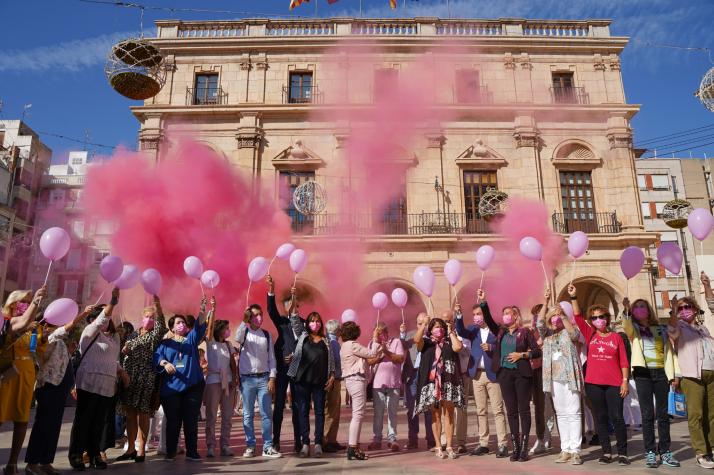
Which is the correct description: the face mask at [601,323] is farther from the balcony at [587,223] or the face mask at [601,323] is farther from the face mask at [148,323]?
the balcony at [587,223]

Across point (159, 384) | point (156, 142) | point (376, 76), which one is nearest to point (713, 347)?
point (159, 384)

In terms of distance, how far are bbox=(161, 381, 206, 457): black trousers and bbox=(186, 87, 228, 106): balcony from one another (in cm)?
1448

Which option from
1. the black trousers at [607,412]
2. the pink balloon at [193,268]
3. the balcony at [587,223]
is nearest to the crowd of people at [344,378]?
the black trousers at [607,412]

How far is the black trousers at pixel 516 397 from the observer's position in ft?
18.6

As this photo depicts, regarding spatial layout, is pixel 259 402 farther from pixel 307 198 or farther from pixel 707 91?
pixel 707 91

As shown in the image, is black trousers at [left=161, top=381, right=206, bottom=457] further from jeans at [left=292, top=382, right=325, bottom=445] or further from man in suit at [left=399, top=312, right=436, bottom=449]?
man in suit at [left=399, top=312, right=436, bottom=449]

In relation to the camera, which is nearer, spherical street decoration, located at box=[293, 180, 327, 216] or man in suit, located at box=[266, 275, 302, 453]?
man in suit, located at box=[266, 275, 302, 453]

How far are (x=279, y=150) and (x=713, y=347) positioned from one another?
14693mm

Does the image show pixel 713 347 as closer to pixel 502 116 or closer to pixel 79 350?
pixel 79 350

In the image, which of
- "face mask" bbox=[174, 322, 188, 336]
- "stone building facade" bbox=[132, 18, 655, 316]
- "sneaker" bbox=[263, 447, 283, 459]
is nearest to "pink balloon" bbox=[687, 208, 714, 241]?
"sneaker" bbox=[263, 447, 283, 459]

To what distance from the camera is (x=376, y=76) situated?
1841cm

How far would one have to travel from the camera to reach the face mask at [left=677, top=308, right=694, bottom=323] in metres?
5.66

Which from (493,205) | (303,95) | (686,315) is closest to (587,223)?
(493,205)

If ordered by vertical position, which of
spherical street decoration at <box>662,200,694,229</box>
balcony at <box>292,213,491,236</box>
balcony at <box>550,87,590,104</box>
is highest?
balcony at <box>550,87,590,104</box>
